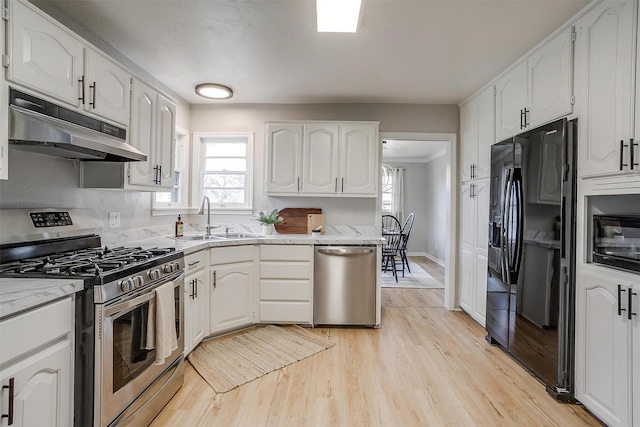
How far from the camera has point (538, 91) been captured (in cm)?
235

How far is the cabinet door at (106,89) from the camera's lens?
72.5 inches

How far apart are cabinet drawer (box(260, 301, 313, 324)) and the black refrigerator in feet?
5.56

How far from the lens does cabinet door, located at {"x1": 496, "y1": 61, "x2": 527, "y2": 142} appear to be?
2.55m

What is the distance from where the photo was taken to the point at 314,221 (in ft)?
12.0

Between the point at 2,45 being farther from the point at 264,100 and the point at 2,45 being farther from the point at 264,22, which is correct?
the point at 264,100

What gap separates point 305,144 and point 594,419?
3059 millimetres

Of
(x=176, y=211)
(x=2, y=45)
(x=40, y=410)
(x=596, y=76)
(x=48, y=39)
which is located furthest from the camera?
(x=176, y=211)

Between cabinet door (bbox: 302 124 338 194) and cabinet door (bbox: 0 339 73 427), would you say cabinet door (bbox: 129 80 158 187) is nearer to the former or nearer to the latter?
cabinet door (bbox: 0 339 73 427)

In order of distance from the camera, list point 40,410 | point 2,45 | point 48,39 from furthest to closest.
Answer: point 48,39, point 2,45, point 40,410

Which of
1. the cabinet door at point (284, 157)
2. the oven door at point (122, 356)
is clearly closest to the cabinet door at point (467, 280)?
the cabinet door at point (284, 157)

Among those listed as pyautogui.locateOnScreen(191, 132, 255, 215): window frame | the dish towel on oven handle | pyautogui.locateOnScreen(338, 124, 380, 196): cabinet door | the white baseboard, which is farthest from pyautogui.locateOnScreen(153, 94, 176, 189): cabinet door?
the white baseboard

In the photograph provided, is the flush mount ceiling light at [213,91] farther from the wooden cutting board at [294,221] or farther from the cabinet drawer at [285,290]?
the cabinet drawer at [285,290]

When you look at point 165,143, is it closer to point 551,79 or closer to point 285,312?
point 285,312

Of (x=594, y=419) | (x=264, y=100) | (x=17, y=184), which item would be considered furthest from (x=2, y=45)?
(x=594, y=419)
